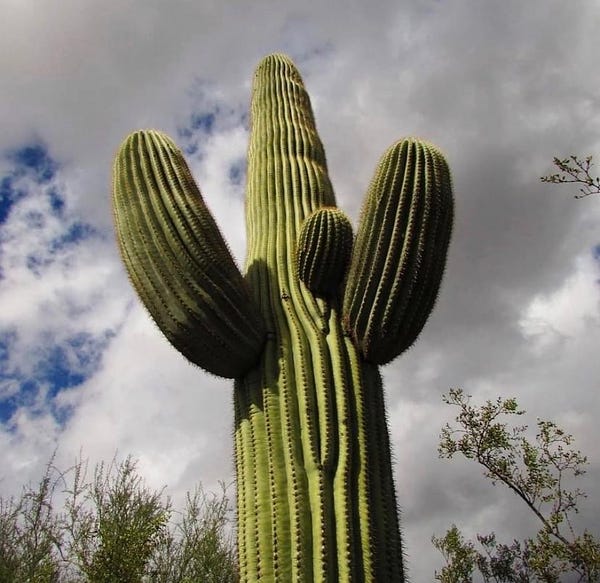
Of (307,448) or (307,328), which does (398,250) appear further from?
(307,448)

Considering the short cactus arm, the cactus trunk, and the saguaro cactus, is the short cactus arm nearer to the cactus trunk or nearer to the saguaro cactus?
the saguaro cactus

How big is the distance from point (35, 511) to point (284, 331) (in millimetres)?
10206

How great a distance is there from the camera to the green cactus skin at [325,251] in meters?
4.00

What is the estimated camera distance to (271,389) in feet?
11.7

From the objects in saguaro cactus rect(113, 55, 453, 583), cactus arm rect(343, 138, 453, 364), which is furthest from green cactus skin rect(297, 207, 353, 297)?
cactus arm rect(343, 138, 453, 364)

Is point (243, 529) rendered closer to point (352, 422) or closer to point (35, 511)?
point (352, 422)

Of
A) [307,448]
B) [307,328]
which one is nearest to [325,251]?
[307,328]

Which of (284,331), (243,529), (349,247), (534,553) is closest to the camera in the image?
(243,529)

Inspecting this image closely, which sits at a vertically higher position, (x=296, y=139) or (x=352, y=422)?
(x=296, y=139)

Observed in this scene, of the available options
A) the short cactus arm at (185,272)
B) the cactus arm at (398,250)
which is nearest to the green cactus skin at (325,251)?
the cactus arm at (398,250)

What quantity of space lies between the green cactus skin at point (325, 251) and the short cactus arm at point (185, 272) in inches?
19.1

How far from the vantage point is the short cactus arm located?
3.56 m

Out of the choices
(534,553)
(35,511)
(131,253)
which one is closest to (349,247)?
(131,253)

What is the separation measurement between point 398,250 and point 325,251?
55 centimetres
